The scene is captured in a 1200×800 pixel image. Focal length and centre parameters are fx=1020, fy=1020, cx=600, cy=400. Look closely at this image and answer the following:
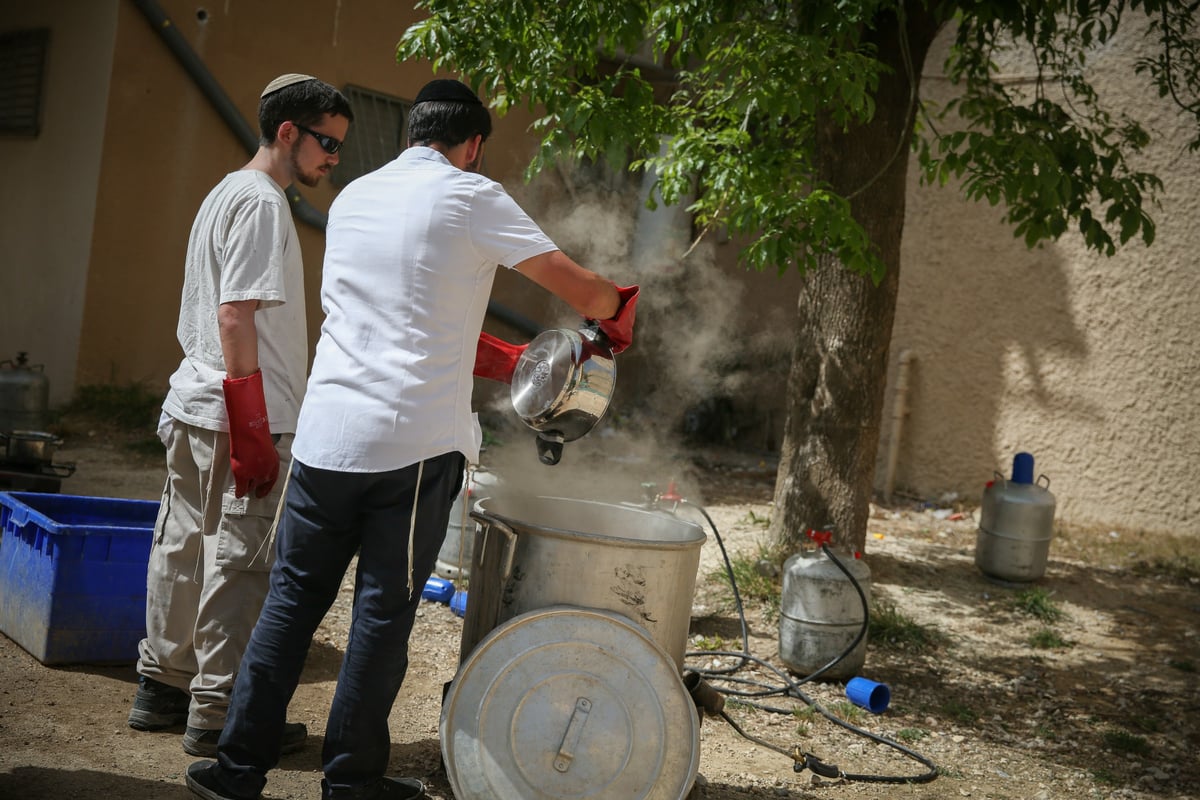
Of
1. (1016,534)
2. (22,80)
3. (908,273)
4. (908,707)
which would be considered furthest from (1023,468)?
(22,80)

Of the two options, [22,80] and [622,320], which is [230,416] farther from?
[22,80]

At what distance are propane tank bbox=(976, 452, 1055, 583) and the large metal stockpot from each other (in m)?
4.15

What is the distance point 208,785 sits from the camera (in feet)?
8.57

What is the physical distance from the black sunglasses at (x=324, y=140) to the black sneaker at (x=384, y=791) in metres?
1.82

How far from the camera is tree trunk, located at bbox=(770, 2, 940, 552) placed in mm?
5621

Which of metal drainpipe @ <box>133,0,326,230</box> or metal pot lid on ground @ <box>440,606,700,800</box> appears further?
metal drainpipe @ <box>133,0,326,230</box>

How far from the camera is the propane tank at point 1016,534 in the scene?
6402 mm

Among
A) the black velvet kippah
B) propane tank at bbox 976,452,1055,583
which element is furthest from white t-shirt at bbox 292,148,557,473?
propane tank at bbox 976,452,1055,583

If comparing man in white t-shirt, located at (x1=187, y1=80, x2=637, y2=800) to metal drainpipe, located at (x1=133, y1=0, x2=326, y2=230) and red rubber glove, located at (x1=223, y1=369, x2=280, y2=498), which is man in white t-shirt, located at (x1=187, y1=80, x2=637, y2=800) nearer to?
red rubber glove, located at (x1=223, y1=369, x2=280, y2=498)

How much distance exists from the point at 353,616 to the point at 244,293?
37.4 inches

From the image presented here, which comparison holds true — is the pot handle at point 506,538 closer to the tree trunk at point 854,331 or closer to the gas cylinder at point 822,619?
the gas cylinder at point 822,619

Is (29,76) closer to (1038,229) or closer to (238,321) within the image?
(238,321)

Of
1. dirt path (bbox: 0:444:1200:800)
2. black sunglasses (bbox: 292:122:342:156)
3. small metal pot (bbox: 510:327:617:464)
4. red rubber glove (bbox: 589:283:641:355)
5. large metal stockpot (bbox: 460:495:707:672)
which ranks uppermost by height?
black sunglasses (bbox: 292:122:342:156)

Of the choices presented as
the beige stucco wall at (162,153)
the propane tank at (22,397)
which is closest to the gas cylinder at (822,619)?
the propane tank at (22,397)
